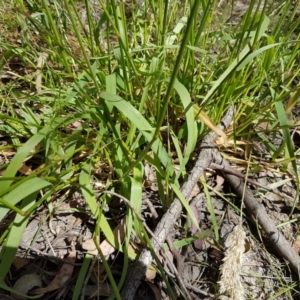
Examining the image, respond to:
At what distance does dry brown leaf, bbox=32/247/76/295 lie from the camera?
100cm

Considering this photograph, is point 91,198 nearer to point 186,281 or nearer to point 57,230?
point 57,230

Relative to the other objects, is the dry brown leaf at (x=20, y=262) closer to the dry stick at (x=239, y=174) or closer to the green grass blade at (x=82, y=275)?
the green grass blade at (x=82, y=275)

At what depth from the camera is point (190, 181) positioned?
110 cm

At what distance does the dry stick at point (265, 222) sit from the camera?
1064 mm

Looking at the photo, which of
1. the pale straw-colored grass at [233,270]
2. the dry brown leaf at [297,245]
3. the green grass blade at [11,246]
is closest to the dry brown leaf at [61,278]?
the green grass blade at [11,246]

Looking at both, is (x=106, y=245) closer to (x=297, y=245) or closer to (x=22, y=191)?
(x=22, y=191)

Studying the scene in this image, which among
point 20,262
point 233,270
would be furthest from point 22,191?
point 233,270

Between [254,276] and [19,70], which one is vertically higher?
[19,70]

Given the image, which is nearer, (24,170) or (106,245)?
(106,245)

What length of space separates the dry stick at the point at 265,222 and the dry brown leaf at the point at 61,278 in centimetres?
52

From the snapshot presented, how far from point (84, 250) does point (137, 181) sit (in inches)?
9.5

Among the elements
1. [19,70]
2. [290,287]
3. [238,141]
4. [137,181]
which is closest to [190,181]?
[137,181]

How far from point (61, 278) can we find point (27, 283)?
0.29 ft

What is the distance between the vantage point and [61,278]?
101 centimetres
